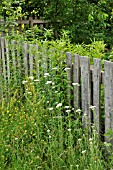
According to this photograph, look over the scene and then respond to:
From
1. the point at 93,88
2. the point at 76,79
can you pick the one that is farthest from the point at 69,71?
the point at 93,88

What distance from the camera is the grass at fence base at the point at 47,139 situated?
366 cm

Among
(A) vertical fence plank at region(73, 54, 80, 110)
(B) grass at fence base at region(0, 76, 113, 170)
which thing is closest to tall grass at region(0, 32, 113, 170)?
(B) grass at fence base at region(0, 76, 113, 170)

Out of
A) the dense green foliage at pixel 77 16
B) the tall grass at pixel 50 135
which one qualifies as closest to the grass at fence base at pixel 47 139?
the tall grass at pixel 50 135

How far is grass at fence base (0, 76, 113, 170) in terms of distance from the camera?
144 inches

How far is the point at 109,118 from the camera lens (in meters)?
3.77

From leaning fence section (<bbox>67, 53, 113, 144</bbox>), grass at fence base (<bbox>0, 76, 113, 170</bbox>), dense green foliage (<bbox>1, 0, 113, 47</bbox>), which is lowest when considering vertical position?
grass at fence base (<bbox>0, 76, 113, 170</bbox>)

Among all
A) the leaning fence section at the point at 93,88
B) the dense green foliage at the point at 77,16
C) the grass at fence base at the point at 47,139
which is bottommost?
the grass at fence base at the point at 47,139

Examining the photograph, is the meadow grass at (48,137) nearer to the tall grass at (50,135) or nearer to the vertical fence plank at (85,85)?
the tall grass at (50,135)

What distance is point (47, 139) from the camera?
4.06 metres

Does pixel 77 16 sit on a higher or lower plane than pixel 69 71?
higher

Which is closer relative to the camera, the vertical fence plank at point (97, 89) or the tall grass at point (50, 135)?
the tall grass at point (50, 135)

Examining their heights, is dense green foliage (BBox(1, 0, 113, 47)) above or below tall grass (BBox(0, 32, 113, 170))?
above

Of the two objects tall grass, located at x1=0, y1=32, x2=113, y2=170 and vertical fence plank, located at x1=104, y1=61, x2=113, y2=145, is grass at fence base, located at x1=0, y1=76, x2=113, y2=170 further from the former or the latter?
vertical fence plank, located at x1=104, y1=61, x2=113, y2=145

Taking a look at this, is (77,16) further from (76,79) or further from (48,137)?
(48,137)
